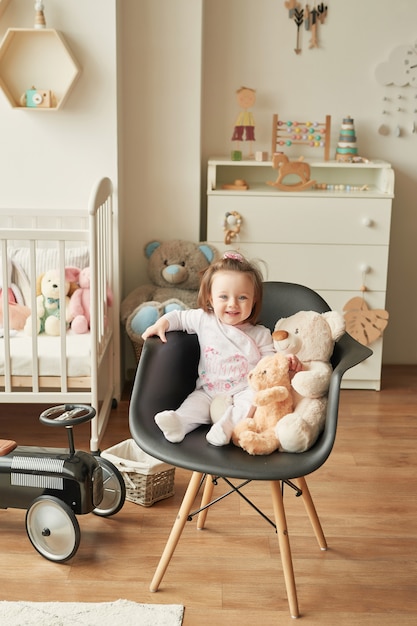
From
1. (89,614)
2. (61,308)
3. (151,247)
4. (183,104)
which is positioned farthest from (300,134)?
(89,614)

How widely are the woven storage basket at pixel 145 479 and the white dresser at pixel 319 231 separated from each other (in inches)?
48.0

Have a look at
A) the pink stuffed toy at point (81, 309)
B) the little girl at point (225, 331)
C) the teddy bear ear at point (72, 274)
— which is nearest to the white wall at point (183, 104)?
the teddy bear ear at point (72, 274)

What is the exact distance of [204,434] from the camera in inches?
83.2

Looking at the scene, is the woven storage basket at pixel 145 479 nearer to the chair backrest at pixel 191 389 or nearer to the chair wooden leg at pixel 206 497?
the chair wooden leg at pixel 206 497

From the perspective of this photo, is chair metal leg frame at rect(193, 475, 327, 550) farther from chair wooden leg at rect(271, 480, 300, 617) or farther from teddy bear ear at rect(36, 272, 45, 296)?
teddy bear ear at rect(36, 272, 45, 296)

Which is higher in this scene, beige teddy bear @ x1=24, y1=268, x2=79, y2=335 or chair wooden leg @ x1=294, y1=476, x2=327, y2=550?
beige teddy bear @ x1=24, y1=268, x2=79, y2=335

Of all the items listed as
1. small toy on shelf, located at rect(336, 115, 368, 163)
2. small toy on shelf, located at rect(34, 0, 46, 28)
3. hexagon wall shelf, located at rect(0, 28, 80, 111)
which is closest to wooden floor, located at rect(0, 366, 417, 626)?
small toy on shelf, located at rect(336, 115, 368, 163)

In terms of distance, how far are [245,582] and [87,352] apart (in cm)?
105

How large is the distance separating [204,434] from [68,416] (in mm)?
398

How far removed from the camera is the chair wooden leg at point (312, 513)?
221 centimetres

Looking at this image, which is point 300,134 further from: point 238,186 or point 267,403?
point 267,403

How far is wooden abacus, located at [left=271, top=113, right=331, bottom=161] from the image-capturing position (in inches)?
143

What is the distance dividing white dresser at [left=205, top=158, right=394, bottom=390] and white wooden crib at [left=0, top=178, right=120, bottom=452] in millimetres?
551

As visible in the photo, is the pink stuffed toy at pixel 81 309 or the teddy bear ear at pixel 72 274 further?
the teddy bear ear at pixel 72 274
